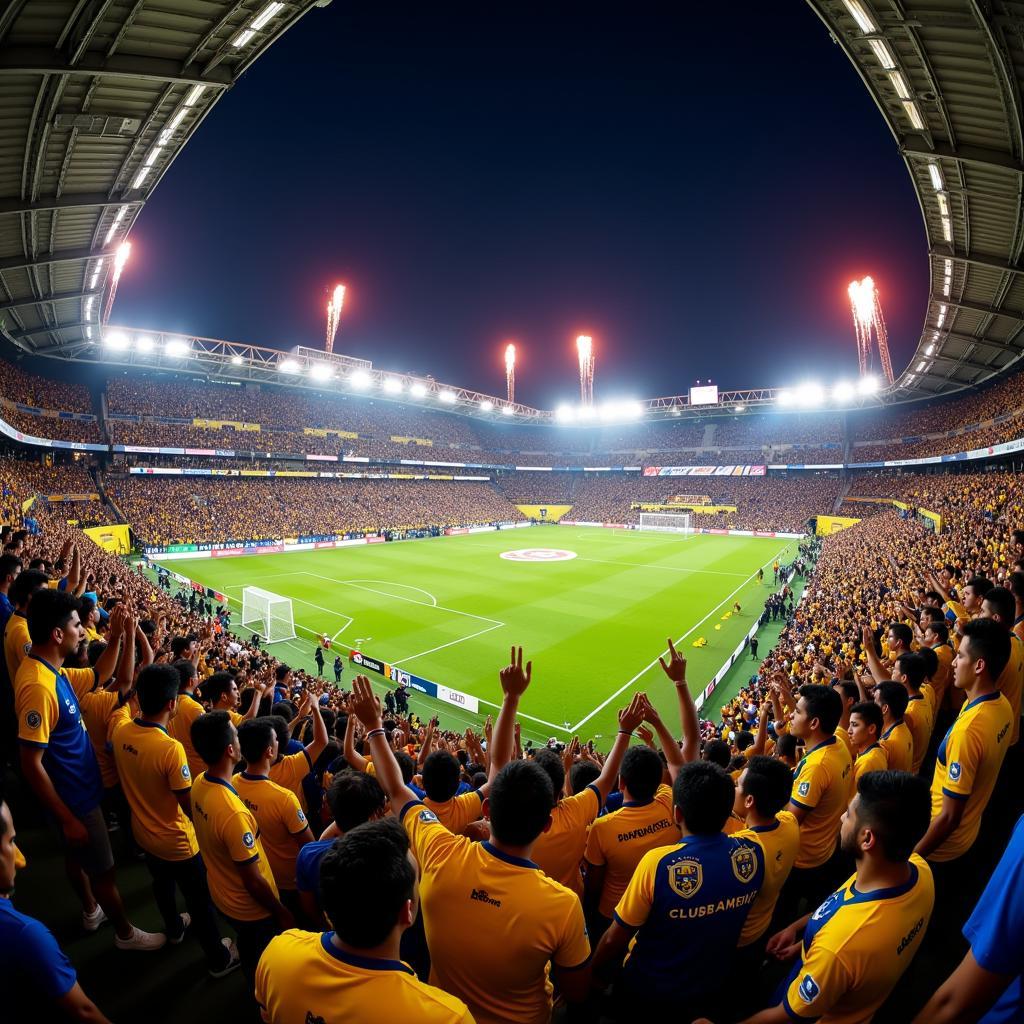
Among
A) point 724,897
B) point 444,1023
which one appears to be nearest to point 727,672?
Result: point 724,897

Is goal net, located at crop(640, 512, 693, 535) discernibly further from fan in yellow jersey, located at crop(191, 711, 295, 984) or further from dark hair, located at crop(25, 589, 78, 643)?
dark hair, located at crop(25, 589, 78, 643)

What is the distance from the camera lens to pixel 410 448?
73.6 metres

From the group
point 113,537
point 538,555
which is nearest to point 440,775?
point 538,555

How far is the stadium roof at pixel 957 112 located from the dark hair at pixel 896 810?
15.4 meters

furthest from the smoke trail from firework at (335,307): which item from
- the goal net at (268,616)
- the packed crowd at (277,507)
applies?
the goal net at (268,616)

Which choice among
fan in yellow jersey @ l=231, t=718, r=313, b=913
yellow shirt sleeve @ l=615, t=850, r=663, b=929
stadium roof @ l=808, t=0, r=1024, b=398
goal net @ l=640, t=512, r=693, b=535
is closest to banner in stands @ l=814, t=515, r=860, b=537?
goal net @ l=640, t=512, r=693, b=535

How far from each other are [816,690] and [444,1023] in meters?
3.91

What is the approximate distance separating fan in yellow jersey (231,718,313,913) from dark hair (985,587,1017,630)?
7322 millimetres

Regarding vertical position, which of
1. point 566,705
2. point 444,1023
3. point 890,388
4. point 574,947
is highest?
point 890,388

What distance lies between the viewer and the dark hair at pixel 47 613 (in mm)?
4012

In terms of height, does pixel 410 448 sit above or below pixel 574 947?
above

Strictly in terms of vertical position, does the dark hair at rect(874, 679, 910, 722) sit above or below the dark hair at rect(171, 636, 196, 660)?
above

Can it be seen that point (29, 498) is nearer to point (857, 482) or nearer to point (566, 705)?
point (566, 705)

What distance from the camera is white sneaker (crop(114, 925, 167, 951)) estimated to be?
4.23 m
